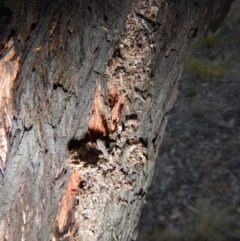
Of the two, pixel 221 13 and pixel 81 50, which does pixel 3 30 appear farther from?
pixel 221 13

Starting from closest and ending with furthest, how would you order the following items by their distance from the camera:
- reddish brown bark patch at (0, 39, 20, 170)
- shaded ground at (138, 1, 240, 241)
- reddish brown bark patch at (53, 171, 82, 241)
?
reddish brown bark patch at (0, 39, 20, 170)
reddish brown bark patch at (53, 171, 82, 241)
shaded ground at (138, 1, 240, 241)

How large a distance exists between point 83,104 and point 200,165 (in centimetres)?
274

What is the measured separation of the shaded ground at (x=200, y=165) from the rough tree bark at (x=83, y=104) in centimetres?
220

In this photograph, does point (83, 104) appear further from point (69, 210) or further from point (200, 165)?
point (200, 165)

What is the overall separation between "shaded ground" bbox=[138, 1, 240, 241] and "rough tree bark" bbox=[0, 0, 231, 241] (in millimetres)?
2196

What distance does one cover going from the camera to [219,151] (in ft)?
11.5

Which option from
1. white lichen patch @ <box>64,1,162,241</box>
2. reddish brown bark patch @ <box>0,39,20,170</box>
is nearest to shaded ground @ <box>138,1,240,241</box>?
white lichen patch @ <box>64,1,162,241</box>

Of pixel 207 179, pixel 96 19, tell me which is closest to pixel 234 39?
pixel 207 179

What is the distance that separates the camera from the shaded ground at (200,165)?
119 inches

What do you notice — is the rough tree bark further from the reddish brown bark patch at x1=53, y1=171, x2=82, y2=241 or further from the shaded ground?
the shaded ground

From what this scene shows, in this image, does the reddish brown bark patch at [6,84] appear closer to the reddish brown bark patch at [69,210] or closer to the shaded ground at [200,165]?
the reddish brown bark patch at [69,210]

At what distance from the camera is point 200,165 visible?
343cm

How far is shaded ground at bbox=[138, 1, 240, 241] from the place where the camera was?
119 inches

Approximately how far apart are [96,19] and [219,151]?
2.88 metres
